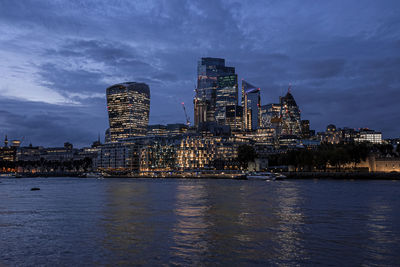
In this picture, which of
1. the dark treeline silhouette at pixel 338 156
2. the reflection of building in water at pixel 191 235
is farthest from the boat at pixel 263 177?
the reflection of building in water at pixel 191 235

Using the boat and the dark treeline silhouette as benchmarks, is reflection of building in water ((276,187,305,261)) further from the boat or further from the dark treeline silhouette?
the dark treeline silhouette

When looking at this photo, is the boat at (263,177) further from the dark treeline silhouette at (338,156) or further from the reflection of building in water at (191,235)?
the reflection of building in water at (191,235)

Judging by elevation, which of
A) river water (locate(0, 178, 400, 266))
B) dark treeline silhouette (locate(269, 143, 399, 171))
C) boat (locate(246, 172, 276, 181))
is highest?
dark treeline silhouette (locate(269, 143, 399, 171))

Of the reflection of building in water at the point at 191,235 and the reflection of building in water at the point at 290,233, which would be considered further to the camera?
the reflection of building in water at the point at 290,233

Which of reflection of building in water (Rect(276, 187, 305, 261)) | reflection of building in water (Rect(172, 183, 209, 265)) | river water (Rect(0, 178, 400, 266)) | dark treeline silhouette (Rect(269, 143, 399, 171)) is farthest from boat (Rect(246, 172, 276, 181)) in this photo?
reflection of building in water (Rect(172, 183, 209, 265))

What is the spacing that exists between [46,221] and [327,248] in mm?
28725

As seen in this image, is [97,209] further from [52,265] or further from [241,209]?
[52,265]

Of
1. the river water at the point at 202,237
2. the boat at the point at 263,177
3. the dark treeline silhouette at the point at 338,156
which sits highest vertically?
the dark treeline silhouette at the point at 338,156

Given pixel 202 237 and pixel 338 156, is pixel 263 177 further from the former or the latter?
pixel 202 237

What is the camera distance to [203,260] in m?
25.1

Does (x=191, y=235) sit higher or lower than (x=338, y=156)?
lower

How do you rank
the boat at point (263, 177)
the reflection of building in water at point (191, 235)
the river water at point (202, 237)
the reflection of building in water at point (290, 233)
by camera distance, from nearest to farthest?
the river water at point (202, 237), the reflection of building in water at point (191, 235), the reflection of building in water at point (290, 233), the boat at point (263, 177)

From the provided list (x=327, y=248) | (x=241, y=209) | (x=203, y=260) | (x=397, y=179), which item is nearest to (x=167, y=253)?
(x=203, y=260)

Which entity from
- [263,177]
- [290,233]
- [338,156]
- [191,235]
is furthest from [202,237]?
[338,156]
